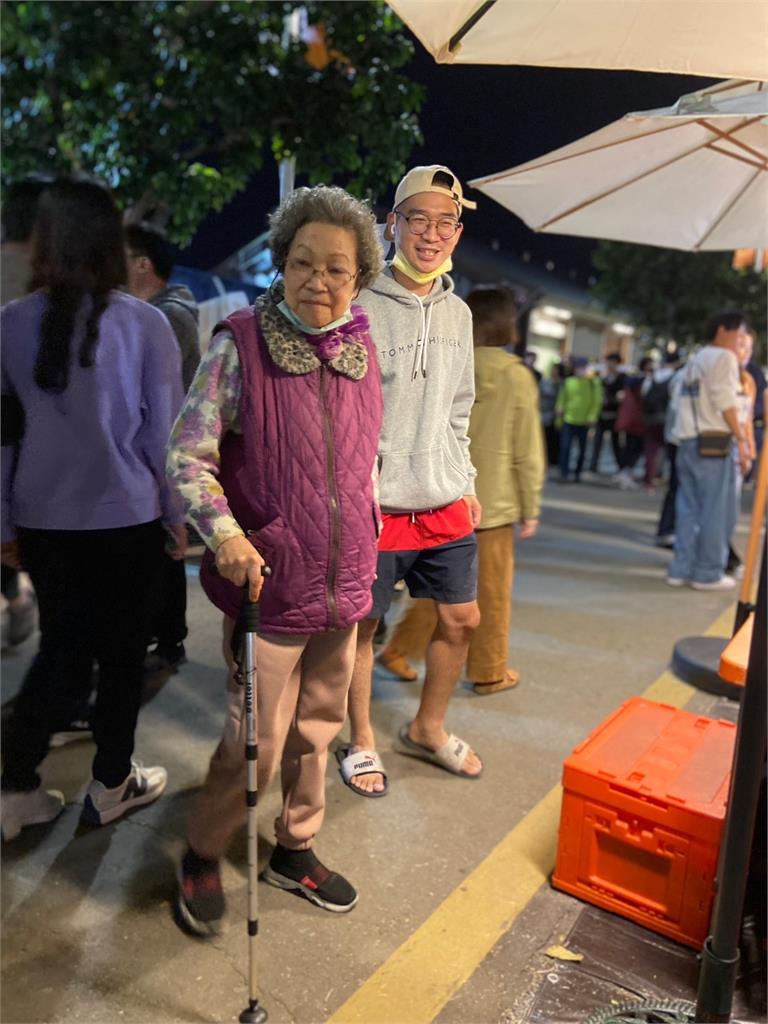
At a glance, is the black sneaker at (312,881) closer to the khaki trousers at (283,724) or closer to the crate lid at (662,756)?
the khaki trousers at (283,724)

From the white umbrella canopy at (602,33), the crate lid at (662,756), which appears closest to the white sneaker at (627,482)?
the crate lid at (662,756)

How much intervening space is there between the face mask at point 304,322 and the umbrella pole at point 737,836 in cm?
105

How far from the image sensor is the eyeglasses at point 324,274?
1718 mm

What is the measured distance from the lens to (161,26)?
17.4ft

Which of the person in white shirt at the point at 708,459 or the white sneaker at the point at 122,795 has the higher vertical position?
the person in white shirt at the point at 708,459

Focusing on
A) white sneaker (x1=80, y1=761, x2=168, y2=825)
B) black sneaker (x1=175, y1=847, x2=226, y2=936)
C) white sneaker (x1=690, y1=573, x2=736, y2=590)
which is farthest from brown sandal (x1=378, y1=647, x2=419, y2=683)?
white sneaker (x1=690, y1=573, x2=736, y2=590)

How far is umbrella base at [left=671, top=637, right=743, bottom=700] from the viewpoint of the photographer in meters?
4.04

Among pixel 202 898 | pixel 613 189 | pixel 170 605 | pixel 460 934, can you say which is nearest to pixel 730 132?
pixel 613 189

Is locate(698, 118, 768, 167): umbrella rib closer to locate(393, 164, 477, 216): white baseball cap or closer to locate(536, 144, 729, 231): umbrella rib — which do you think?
locate(536, 144, 729, 231): umbrella rib

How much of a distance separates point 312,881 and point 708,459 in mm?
4507

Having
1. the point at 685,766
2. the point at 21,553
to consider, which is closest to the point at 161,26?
the point at 21,553

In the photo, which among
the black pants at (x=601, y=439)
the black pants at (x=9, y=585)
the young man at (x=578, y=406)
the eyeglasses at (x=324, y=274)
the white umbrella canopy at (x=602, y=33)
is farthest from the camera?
the black pants at (x=601, y=439)

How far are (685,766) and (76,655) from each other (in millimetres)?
1901

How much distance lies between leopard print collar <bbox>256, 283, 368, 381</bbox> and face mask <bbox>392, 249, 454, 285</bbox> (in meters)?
0.13
